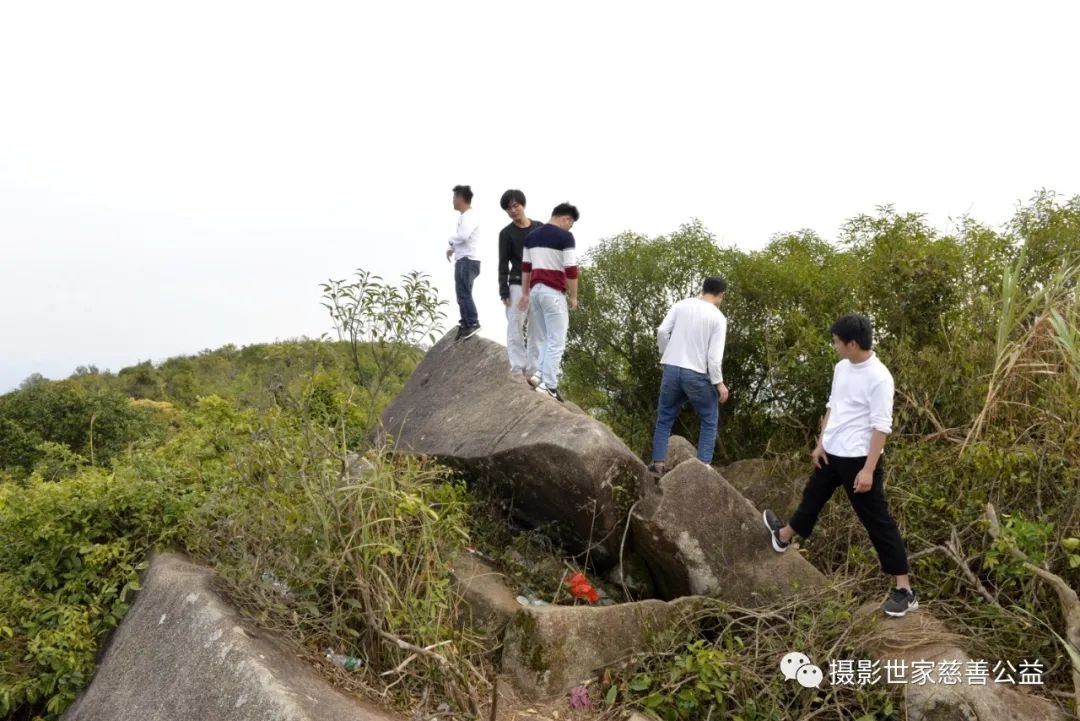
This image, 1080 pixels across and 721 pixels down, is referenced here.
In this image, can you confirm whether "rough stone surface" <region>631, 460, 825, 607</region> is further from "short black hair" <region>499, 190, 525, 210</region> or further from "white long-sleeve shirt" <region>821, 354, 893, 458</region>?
"short black hair" <region>499, 190, 525, 210</region>

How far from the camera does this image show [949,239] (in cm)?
845

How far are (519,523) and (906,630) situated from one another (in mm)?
2917

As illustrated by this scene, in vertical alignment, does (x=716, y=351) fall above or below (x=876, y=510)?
above

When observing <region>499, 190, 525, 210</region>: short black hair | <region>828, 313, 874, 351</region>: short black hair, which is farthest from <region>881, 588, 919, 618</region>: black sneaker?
<region>499, 190, 525, 210</region>: short black hair

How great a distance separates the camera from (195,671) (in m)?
4.25

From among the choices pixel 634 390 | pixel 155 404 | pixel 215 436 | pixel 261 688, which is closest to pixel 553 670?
pixel 261 688

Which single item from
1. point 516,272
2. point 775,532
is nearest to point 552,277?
point 516,272

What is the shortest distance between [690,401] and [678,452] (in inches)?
A: 45.1

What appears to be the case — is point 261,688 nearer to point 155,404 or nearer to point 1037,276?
point 1037,276

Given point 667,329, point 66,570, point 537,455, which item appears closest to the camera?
point 66,570

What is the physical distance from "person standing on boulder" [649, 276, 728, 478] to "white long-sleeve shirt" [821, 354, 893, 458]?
4.59ft

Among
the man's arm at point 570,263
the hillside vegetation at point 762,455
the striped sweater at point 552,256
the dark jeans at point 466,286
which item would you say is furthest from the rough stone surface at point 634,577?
the dark jeans at point 466,286

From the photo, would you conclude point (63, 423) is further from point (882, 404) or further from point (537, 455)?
point (882, 404)

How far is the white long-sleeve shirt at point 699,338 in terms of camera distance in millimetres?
6844
